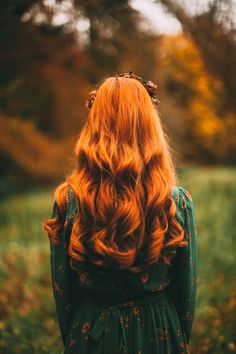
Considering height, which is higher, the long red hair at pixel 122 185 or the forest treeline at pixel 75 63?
the forest treeline at pixel 75 63

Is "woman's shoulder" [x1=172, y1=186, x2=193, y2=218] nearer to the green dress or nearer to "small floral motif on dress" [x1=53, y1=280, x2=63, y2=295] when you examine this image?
the green dress

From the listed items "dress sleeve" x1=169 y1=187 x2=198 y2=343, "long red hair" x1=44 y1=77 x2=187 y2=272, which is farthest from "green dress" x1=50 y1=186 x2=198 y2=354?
"long red hair" x1=44 y1=77 x2=187 y2=272

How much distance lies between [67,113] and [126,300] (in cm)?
1076

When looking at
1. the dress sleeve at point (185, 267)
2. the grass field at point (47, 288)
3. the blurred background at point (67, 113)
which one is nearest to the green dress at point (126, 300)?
the dress sleeve at point (185, 267)

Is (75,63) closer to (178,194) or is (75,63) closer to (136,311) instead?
(178,194)

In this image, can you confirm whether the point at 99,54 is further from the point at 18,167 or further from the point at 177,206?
the point at 177,206

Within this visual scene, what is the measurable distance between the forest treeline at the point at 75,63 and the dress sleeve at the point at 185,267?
2111 millimetres

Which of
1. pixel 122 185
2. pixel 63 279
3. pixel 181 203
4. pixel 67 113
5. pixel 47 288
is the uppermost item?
pixel 67 113

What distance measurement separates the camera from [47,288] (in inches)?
212

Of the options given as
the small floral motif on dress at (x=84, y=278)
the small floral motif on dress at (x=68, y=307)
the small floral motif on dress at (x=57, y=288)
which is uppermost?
the small floral motif on dress at (x=84, y=278)

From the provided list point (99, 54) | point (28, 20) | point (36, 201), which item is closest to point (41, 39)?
point (28, 20)

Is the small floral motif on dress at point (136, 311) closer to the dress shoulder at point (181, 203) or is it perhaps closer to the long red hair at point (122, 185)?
the long red hair at point (122, 185)

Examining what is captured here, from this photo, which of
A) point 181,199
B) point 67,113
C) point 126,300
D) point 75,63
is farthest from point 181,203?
point 67,113

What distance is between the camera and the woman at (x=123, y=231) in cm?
181
